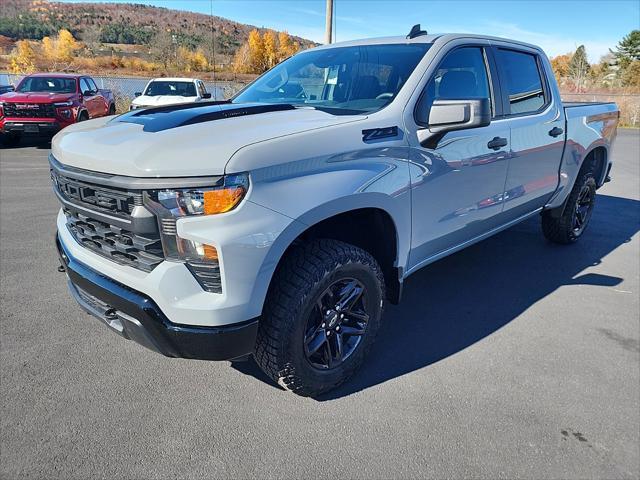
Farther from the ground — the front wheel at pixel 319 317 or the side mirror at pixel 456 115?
the side mirror at pixel 456 115

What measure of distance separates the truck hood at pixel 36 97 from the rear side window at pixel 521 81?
10.7 metres

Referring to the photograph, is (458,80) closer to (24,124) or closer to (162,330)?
(162,330)

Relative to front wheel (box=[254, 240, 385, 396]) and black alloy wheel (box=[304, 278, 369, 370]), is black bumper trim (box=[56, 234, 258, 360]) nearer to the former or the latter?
front wheel (box=[254, 240, 385, 396])

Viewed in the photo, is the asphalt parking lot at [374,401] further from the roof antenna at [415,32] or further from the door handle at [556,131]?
the roof antenna at [415,32]

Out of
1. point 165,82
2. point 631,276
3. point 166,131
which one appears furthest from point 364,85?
point 165,82

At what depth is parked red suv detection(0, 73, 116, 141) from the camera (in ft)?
35.3

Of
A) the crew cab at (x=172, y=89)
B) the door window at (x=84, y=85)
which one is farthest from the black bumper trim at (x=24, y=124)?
the crew cab at (x=172, y=89)

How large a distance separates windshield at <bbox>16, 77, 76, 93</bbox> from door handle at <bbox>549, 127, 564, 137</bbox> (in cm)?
1183

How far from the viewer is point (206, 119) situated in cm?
238

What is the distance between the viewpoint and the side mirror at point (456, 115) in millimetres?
2479

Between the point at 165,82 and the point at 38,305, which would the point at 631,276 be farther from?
the point at 165,82

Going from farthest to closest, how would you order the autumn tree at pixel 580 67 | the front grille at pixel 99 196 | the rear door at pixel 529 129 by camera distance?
the autumn tree at pixel 580 67
the rear door at pixel 529 129
the front grille at pixel 99 196

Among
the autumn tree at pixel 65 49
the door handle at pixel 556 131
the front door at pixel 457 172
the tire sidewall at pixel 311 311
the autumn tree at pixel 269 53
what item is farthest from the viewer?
the autumn tree at pixel 65 49

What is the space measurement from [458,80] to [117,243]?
2370 millimetres
